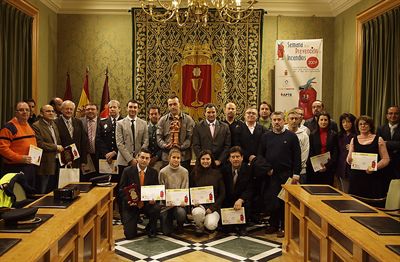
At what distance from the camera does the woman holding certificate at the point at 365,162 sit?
465 cm

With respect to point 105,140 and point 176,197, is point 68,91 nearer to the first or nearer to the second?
point 105,140

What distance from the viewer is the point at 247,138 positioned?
5512mm

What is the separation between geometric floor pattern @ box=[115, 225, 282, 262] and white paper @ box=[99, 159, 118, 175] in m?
0.98

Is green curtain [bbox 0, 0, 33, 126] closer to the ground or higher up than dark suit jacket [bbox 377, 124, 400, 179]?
higher up

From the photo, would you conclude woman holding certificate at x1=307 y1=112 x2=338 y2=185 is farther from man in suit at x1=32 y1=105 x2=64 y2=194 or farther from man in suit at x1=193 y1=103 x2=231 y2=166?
man in suit at x1=32 y1=105 x2=64 y2=194

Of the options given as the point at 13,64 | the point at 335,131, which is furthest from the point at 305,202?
the point at 13,64

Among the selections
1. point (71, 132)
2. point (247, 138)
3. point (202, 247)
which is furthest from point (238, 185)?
point (71, 132)

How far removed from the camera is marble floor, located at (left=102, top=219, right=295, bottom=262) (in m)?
4.30

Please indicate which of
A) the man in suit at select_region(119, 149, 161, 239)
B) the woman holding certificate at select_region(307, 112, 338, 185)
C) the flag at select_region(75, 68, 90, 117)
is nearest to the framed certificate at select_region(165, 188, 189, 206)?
the man in suit at select_region(119, 149, 161, 239)

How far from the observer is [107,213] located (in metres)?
4.16

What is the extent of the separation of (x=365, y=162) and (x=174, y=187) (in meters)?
2.10

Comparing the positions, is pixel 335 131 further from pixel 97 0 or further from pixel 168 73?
pixel 97 0

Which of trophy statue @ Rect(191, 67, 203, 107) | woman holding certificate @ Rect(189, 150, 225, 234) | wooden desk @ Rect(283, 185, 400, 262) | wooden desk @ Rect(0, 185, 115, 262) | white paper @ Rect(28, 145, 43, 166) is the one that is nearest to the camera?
wooden desk @ Rect(0, 185, 115, 262)

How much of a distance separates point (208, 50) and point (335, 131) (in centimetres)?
280
